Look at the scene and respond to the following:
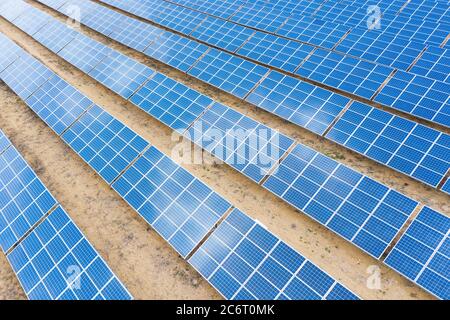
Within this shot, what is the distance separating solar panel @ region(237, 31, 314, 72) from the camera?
21312mm

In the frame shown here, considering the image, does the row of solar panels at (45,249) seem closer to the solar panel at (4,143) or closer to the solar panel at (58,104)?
the solar panel at (4,143)

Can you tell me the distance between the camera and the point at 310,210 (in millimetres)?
13477

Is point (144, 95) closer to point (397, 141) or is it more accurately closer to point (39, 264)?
point (39, 264)

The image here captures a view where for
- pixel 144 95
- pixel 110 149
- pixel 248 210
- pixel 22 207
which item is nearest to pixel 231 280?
pixel 248 210

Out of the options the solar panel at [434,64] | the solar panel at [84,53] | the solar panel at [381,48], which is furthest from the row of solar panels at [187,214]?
the solar panel at [381,48]

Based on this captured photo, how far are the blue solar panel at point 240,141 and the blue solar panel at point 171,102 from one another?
0.82 meters

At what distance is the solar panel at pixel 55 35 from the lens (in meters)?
26.9

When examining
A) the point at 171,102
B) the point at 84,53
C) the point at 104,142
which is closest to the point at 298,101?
the point at 171,102

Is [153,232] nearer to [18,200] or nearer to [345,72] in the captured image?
[18,200]

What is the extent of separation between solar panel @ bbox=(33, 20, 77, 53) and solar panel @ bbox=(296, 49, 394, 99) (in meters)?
21.1

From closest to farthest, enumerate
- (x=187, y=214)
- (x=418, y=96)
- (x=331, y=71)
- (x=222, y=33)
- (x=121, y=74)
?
1. (x=187, y=214)
2. (x=418, y=96)
3. (x=331, y=71)
4. (x=121, y=74)
5. (x=222, y=33)

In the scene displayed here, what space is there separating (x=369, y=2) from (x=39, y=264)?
31.3 m

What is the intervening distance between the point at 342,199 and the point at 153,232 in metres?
9.12

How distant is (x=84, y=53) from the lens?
2508 cm
